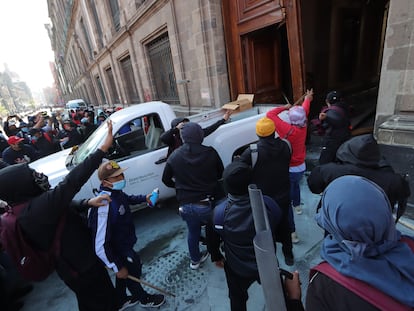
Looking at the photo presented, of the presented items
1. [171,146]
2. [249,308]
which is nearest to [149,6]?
[171,146]

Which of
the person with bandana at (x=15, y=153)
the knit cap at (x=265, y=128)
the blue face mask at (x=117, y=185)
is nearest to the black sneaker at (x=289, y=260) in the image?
the knit cap at (x=265, y=128)

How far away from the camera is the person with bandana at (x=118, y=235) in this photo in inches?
72.1

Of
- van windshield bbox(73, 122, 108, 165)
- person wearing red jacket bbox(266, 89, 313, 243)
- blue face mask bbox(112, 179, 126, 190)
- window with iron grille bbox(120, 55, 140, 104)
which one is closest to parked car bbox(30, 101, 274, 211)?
van windshield bbox(73, 122, 108, 165)

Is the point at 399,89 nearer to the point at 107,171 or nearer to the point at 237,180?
the point at 237,180

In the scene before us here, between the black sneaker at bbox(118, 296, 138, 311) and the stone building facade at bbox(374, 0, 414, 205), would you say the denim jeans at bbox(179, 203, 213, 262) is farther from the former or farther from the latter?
the stone building facade at bbox(374, 0, 414, 205)

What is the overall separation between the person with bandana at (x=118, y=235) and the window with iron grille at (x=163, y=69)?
7182mm

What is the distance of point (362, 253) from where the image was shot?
0.86 m

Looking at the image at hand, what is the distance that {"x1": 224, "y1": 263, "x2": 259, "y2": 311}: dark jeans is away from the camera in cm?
173

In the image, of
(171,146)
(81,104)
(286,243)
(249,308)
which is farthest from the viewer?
(81,104)

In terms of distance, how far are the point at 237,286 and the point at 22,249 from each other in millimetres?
1587

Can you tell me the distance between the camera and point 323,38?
654 cm

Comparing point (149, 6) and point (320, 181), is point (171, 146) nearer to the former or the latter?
point (320, 181)

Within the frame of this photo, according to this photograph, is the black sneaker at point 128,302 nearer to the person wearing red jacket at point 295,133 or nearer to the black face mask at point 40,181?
the black face mask at point 40,181

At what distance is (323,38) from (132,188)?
272 inches
